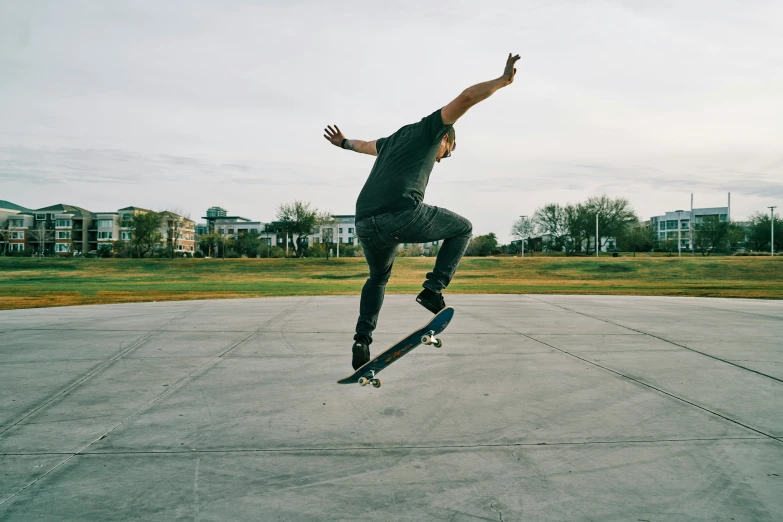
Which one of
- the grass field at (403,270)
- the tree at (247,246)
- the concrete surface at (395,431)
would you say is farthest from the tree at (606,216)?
the concrete surface at (395,431)

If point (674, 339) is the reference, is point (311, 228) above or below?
above

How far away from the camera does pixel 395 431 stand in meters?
3.32

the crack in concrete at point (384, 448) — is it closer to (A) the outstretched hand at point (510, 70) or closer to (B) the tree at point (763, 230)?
(A) the outstretched hand at point (510, 70)

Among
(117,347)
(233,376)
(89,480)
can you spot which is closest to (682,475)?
Answer: (89,480)

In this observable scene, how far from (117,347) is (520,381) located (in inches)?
198

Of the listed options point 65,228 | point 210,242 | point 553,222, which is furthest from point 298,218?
point 65,228

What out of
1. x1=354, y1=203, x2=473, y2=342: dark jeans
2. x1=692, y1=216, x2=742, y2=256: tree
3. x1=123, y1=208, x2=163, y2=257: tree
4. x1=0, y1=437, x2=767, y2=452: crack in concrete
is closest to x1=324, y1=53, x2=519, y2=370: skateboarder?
x1=354, y1=203, x2=473, y2=342: dark jeans

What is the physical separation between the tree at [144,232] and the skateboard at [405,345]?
68.8m

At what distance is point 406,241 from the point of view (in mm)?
4094

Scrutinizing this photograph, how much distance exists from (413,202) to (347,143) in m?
1.52

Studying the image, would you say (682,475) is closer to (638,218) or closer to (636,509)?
(636,509)

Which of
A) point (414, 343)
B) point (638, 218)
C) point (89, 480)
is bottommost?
point (89, 480)

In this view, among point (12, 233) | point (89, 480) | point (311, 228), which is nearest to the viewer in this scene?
point (89, 480)

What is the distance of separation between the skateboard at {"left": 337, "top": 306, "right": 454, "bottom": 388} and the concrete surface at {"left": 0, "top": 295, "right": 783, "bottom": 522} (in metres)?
0.19
